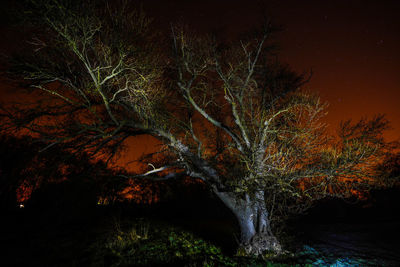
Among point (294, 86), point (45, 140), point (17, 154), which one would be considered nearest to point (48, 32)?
point (45, 140)

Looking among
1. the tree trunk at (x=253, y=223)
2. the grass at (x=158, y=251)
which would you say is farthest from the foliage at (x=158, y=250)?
the tree trunk at (x=253, y=223)

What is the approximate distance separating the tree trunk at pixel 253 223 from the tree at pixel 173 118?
3 cm

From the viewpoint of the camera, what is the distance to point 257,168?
19.3 ft

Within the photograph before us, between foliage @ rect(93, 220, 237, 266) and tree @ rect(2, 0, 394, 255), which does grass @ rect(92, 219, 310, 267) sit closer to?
foliage @ rect(93, 220, 237, 266)

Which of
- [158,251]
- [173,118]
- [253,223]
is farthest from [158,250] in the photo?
[173,118]

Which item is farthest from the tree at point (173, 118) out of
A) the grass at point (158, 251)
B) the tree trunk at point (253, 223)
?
the grass at point (158, 251)

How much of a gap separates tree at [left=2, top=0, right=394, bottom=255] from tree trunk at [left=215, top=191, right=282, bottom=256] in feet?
0.10

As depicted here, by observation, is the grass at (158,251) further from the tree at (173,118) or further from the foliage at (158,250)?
the tree at (173,118)

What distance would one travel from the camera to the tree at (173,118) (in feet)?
17.6

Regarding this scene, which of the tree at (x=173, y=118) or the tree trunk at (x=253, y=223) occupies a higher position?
the tree at (x=173, y=118)

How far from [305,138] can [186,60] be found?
500 centimetres

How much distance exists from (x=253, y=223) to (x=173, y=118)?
15.5 ft

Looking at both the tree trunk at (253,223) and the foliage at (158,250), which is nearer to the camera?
the foliage at (158,250)

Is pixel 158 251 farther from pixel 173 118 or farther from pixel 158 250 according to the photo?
pixel 173 118
